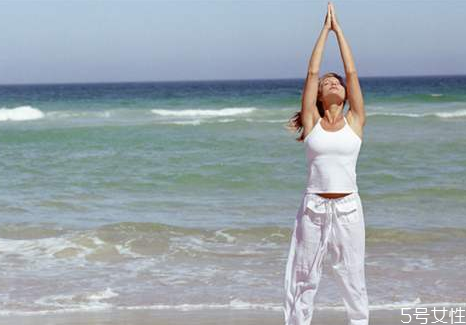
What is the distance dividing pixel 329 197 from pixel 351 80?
59cm

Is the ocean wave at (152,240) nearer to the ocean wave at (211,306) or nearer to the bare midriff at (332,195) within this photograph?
the ocean wave at (211,306)

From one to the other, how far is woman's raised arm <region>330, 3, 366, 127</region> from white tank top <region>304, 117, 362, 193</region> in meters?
0.12

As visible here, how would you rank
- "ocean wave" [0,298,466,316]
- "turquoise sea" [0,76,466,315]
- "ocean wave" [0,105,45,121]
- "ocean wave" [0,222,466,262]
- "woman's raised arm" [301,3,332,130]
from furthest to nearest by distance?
"ocean wave" [0,105,45,121]
"ocean wave" [0,222,466,262]
"turquoise sea" [0,76,466,315]
"ocean wave" [0,298,466,316]
"woman's raised arm" [301,3,332,130]

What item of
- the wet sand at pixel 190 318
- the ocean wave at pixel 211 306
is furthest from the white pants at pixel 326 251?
the ocean wave at pixel 211 306

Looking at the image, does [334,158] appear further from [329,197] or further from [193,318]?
[193,318]

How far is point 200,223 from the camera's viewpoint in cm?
1009

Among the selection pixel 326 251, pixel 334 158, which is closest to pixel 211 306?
pixel 326 251

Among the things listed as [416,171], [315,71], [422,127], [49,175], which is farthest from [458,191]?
[422,127]

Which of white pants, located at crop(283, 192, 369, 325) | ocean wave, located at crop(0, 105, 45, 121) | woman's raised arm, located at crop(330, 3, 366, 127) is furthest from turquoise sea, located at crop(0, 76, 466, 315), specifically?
ocean wave, located at crop(0, 105, 45, 121)

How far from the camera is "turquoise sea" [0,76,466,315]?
23.0 feet

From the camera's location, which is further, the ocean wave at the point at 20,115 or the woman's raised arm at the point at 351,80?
the ocean wave at the point at 20,115

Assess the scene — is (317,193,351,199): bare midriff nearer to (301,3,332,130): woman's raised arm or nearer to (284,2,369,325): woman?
(284,2,369,325): woman

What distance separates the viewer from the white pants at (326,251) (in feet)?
13.8

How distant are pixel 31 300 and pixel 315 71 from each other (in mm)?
3536
